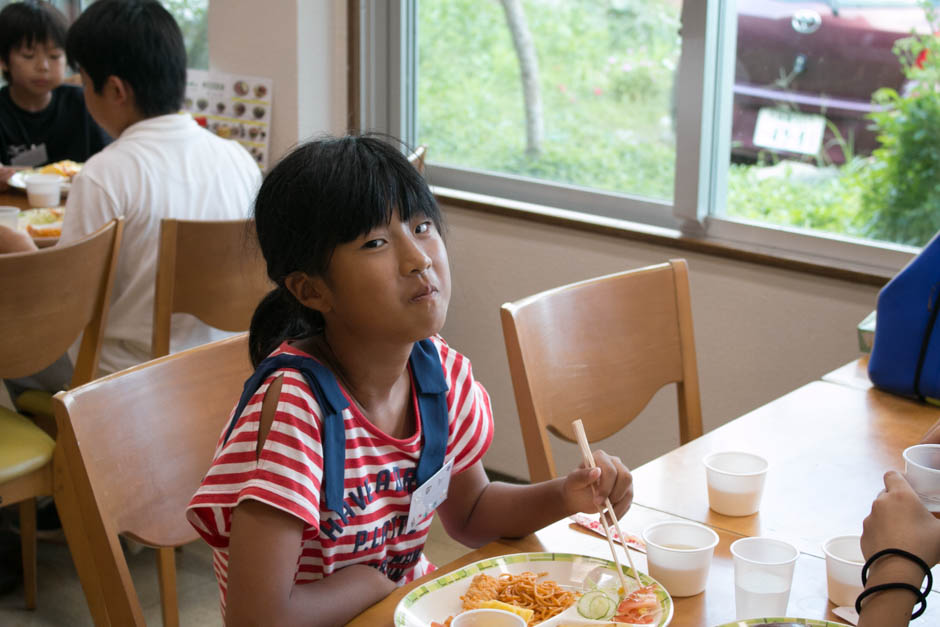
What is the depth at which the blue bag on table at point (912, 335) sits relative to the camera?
1574mm

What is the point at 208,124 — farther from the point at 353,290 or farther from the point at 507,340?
the point at 353,290

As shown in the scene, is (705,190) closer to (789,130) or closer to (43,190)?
(789,130)

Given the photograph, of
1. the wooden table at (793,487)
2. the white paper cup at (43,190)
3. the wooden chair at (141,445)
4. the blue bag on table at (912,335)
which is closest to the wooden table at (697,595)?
the wooden table at (793,487)

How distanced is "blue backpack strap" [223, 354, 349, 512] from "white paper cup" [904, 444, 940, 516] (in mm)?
579

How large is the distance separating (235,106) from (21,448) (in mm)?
1638

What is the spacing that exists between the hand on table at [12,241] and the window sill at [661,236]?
45.8 inches

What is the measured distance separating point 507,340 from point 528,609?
0.60 m

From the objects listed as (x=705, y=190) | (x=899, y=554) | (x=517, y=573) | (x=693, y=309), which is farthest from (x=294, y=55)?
(x=899, y=554)

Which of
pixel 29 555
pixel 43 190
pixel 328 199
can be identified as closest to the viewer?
pixel 328 199

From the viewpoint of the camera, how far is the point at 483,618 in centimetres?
91

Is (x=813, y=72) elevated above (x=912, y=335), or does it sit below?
above

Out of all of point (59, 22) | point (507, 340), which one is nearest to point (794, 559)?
point (507, 340)

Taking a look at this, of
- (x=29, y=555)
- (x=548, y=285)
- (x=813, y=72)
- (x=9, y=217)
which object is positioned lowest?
(x=29, y=555)

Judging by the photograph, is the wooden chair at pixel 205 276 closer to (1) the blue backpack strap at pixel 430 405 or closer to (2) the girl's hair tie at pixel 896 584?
(1) the blue backpack strap at pixel 430 405
